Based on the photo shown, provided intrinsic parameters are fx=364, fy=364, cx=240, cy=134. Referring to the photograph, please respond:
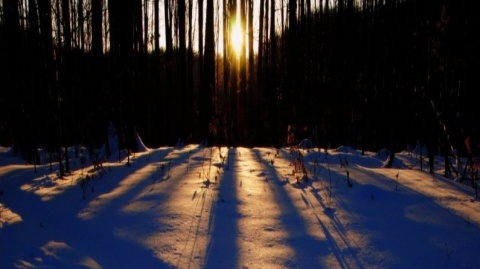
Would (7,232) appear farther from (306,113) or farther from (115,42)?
(306,113)

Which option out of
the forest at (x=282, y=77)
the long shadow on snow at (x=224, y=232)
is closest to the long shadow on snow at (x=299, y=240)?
the long shadow on snow at (x=224, y=232)

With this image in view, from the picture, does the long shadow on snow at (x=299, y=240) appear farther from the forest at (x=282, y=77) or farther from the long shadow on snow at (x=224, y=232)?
the forest at (x=282, y=77)

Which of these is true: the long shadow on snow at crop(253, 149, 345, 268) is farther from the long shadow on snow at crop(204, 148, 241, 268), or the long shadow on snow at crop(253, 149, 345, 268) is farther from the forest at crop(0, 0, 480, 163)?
the forest at crop(0, 0, 480, 163)

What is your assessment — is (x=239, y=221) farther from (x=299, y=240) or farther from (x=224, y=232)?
(x=299, y=240)

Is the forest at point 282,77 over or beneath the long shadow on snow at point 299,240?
over

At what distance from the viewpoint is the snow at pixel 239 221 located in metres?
2.38

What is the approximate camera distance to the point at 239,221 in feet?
9.89

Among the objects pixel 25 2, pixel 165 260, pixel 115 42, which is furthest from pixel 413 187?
pixel 25 2

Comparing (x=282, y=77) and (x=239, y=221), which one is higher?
(x=282, y=77)

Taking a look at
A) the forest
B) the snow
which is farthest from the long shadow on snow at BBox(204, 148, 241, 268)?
the forest

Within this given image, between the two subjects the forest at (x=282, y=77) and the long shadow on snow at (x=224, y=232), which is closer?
the long shadow on snow at (x=224, y=232)

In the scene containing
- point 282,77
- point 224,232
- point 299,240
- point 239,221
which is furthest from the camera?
point 282,77

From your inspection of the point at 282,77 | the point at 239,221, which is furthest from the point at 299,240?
the point at 282,77

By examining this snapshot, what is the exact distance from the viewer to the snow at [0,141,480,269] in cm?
238
